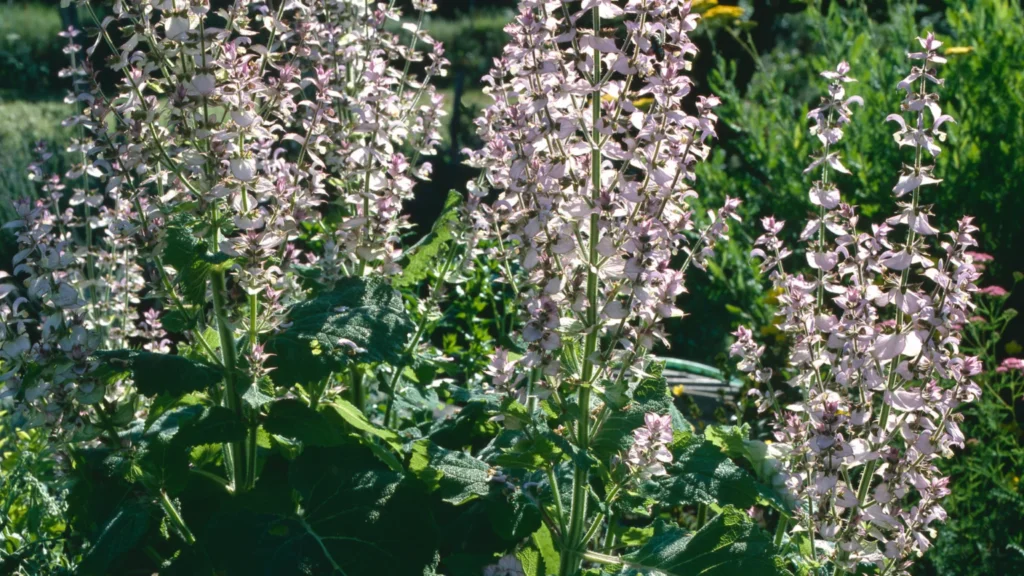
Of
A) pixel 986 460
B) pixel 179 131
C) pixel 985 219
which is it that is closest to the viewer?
pixel 179 131

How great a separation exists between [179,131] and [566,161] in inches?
31.1

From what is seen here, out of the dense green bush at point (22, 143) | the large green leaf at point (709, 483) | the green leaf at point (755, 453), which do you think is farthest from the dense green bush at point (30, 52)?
the large green leaf at point (709, 483)

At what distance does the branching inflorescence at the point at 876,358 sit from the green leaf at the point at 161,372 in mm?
1171

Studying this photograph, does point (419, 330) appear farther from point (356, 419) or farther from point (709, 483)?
point (709, 483)

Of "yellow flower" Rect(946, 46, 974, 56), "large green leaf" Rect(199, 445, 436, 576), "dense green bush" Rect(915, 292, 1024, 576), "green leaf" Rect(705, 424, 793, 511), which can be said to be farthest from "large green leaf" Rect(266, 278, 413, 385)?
"yellow flower" Rect(946, 46, 974, 56)

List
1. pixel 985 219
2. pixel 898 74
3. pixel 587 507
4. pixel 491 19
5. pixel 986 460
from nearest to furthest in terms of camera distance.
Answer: pixel 587 507 < pixel 986 460 < pixel 985 219 < pixel 898 74 < pixel 491 19

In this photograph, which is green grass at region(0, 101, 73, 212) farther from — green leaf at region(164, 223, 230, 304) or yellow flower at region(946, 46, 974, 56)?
yellow flower at region(946, 46, 974, 56)

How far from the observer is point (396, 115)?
2619 millimetres

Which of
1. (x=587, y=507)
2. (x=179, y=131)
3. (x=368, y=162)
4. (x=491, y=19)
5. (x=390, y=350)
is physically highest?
(x=179, y=131)

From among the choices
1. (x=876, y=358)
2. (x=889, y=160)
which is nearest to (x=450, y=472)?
(x=876, y=358)

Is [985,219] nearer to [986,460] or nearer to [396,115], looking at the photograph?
[986,460]

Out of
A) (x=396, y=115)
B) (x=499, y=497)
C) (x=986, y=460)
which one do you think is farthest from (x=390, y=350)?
(x=986, y=460)

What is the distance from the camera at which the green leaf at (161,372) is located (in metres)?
1.94

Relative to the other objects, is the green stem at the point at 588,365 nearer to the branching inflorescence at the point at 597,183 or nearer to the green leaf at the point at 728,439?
the branching inflorescence at the point at 597,183
